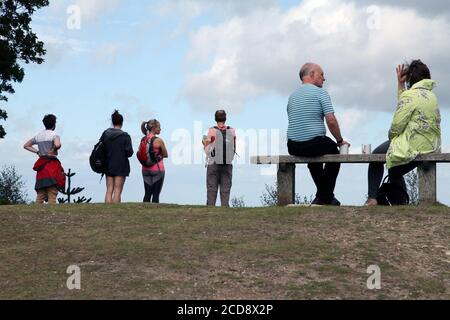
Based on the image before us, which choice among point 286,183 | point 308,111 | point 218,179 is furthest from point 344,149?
point 218,179

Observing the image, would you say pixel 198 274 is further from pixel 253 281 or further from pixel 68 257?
pixel 68 257

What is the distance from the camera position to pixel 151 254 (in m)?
9.69

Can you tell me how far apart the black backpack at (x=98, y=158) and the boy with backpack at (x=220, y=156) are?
1.74 m

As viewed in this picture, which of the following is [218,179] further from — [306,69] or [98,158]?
[306,69]

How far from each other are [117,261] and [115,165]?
538 centimetres

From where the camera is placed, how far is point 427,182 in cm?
1227

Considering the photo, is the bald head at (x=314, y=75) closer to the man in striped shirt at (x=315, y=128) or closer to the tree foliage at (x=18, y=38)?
the man in striped shirt at (x=315, y=128)

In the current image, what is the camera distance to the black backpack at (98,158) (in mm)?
14789

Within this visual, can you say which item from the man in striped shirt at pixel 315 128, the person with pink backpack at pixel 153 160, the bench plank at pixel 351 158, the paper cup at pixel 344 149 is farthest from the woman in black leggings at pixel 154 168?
the paper cup at pixel 344 149

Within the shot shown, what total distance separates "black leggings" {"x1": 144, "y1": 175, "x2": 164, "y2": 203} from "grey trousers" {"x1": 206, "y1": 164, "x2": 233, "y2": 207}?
1.16 metres

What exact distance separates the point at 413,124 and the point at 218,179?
170 inches
